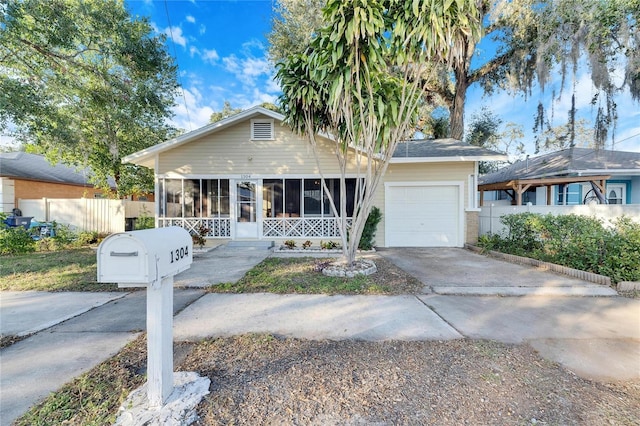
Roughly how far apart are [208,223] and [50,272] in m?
4.66

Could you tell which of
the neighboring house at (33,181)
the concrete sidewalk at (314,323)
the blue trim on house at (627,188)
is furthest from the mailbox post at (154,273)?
the blue trim on house at (627,188)

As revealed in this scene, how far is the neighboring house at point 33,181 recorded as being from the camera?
1380cm

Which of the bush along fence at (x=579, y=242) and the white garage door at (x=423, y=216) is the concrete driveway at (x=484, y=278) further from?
the white garage door at (x=423, y=216)

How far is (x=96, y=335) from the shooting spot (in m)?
3.28

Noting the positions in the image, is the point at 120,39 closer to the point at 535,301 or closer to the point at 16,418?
the point at 16,418

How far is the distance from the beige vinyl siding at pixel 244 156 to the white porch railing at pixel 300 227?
173cm

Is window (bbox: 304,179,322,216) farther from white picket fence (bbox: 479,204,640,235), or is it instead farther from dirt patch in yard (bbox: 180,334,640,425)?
dirt patch in yard (bbox: 180,334,640,425)

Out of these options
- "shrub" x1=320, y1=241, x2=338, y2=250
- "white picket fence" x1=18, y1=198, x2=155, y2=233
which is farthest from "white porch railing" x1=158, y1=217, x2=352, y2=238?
"white picket fence" x1=18, y1=198, x2=155, y2=233

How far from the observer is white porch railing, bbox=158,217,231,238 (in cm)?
1032

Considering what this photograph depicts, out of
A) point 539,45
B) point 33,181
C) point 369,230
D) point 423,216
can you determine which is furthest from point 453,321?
point 33,181

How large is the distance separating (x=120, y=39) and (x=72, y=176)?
1660 cm

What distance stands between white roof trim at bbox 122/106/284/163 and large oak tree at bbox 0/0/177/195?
1300 mm

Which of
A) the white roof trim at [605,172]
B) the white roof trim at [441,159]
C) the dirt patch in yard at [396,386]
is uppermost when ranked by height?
the white roof trim at [441,159]

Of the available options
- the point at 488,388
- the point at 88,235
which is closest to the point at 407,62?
the point at 488,388
